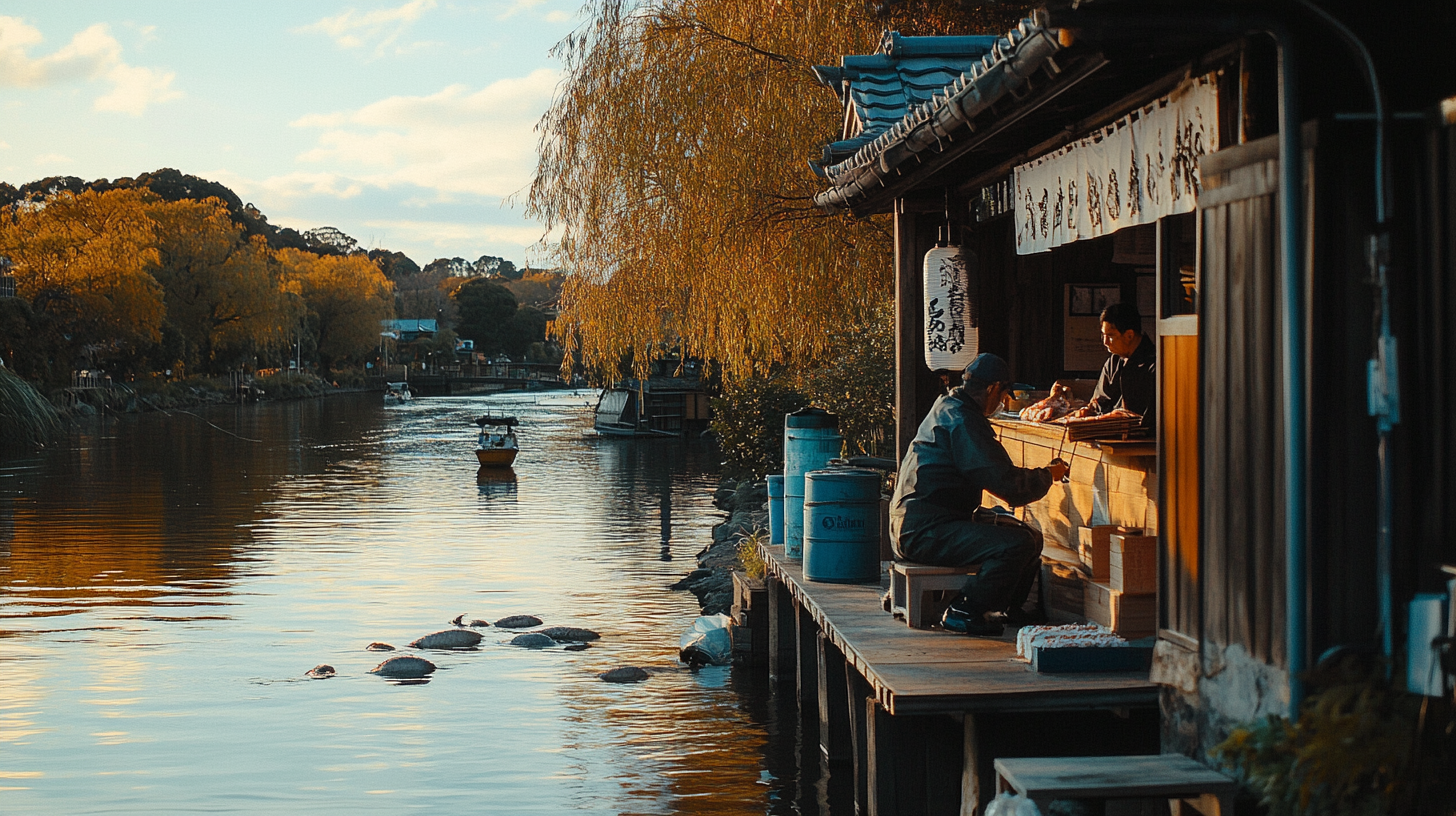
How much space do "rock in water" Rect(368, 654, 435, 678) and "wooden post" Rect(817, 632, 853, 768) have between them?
4.30 metres

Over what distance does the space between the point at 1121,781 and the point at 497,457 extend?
94.9 ft

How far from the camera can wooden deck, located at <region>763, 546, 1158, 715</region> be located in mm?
5816

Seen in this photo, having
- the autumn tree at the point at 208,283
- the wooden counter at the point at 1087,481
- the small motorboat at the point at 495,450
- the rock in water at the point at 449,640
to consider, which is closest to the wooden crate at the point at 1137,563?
the wooden counter at the point at 1087,481

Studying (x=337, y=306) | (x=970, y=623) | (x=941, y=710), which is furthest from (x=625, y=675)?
(x=337, y=306)

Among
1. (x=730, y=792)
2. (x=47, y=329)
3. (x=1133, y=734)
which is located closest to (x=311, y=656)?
(x=730, y=792)

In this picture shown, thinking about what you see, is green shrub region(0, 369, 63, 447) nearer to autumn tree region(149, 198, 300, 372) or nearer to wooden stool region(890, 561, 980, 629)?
autumn tree region(149, 198, 300, 372)

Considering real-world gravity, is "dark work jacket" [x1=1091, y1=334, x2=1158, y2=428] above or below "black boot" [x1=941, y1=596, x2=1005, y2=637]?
above

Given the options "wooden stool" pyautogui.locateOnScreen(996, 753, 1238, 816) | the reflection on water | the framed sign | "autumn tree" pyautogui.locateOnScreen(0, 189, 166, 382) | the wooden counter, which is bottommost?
the reflection on water

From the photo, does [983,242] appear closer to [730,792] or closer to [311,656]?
[730,792]

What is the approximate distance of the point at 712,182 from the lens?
14.7m

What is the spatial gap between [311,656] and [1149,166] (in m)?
9.47

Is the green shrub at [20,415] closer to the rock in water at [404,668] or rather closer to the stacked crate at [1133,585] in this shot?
the rock in water at [404,668]

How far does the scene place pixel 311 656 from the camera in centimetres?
1274

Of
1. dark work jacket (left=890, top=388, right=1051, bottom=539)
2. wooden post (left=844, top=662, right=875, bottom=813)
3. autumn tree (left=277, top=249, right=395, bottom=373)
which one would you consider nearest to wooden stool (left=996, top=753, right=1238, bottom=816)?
dark work jacket (left=890, top=388, right=1051, bottom=539)
